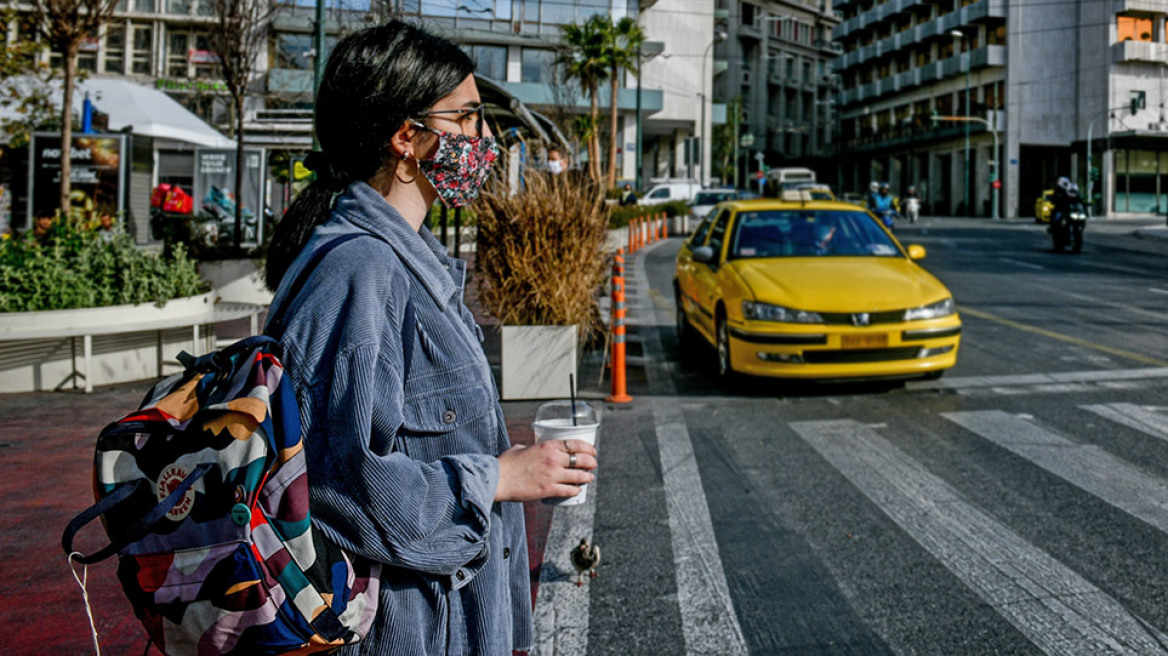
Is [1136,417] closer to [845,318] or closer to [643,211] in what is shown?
[845,318]

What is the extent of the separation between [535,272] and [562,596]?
15.0ft

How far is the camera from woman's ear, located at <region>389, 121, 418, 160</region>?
1.83 m

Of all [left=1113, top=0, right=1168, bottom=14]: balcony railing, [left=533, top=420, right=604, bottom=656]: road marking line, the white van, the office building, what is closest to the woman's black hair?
[left=533, top=420, right=604, bottom=656]: road marking line

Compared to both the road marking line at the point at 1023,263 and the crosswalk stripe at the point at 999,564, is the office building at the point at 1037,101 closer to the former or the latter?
the road marking line at the point at 1023,263

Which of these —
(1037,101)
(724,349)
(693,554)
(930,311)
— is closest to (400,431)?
(693,554)

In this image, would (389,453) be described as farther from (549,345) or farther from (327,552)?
(549,345)

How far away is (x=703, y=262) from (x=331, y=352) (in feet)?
26.8

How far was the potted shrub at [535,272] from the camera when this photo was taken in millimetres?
8234

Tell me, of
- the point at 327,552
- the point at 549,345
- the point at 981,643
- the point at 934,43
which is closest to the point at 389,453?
the point at 327,552

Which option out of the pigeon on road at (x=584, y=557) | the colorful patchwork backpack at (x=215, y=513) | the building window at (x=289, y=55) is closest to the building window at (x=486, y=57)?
the colorful patchwork backpack at (x=215, y=513)

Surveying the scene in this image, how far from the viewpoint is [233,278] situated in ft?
46.7

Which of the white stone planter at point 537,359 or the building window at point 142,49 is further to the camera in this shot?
the building window at point 142,49

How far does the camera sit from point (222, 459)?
1.41m

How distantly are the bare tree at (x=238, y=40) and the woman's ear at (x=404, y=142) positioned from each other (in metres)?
13.4
